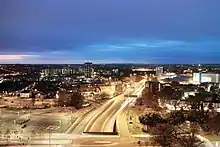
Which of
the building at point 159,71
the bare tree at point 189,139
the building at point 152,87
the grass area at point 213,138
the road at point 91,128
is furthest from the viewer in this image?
the building at point 159,71

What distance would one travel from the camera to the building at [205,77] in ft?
15.9

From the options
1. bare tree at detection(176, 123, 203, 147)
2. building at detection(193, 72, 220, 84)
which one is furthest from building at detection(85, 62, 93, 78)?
bare tree at detection(176, 123, 203, 147)

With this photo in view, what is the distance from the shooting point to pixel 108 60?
4918mm

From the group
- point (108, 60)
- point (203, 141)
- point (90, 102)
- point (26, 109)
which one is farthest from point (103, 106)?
point (203, 141)

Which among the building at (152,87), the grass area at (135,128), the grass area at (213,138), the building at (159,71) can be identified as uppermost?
the building at (159,71)

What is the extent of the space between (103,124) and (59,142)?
50 cm

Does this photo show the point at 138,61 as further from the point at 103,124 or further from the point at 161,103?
the point at 103,124

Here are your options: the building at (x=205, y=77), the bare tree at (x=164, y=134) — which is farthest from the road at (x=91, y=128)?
the building at (x=205, y=77)

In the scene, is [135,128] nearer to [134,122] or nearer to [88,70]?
[134,122]

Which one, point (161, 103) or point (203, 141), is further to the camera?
point (161, 103)

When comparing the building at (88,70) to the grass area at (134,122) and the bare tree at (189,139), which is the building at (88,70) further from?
the bare tree at (189,139)

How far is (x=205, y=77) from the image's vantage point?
485 cm

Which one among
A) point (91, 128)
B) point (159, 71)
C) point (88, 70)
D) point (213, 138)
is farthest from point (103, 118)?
point (213, 138)

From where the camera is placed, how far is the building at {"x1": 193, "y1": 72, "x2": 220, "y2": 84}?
15.9 ft
